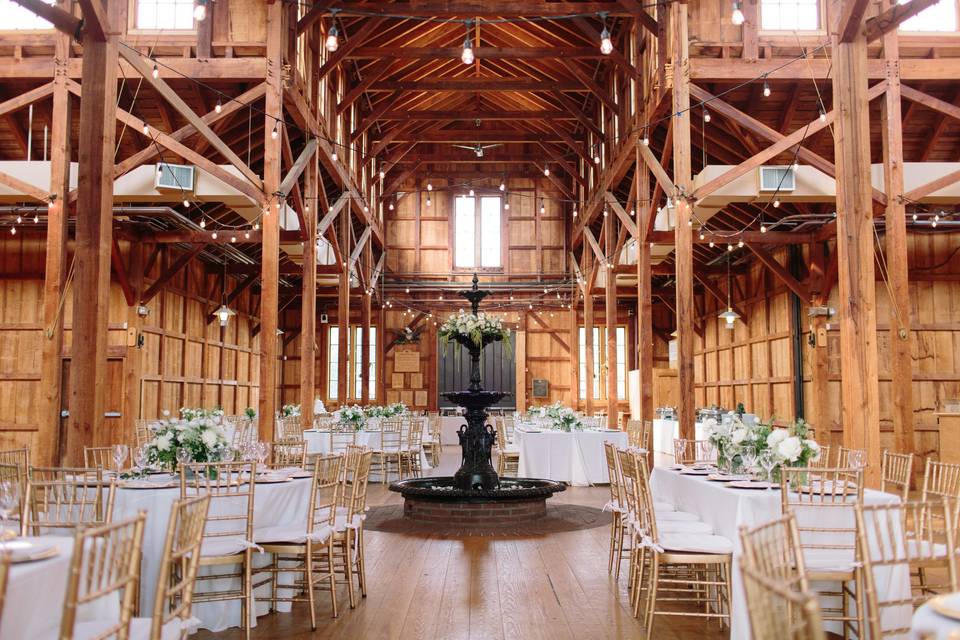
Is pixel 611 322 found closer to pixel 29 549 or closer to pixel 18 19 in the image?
pixel 18 19

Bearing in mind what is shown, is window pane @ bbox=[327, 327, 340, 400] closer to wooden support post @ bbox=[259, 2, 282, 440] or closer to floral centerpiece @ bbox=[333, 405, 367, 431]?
floral centerpiece @ bbox=[333, 405, 367, 431]

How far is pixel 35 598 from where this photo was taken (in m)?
2.68

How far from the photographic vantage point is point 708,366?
778 inches

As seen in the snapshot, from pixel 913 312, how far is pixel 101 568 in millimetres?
13754

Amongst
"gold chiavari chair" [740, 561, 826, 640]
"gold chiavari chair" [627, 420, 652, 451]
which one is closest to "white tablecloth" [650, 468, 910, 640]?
"gold chiavari chair" [740, 561, 826, 640]

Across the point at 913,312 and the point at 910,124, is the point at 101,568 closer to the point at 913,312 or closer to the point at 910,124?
the point at 910,124

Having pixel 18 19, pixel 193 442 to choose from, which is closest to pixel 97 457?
pixel 193 442

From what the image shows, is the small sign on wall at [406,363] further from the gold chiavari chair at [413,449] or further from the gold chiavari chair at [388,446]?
the gold chiavari chair at [388,446]

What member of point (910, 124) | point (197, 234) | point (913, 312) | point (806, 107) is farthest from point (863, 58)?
point (197, 234)

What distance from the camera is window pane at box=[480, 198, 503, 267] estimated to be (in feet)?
75.4

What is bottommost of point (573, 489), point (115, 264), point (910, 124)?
point (573, 489)

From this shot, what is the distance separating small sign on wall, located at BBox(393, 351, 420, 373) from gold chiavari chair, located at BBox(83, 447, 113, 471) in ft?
53.9

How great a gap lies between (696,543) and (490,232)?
18.8 metres

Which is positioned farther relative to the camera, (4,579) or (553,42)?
(553,42)
